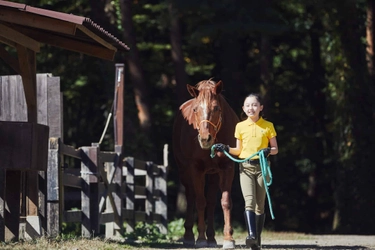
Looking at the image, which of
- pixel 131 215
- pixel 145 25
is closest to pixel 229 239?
pixel 131 215

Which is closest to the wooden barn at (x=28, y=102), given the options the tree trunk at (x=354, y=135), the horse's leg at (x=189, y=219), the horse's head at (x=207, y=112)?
the horse's head at (x=207, y=112)

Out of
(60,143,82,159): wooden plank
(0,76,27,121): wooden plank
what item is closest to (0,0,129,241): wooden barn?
(60,143,82,159): wooden plank

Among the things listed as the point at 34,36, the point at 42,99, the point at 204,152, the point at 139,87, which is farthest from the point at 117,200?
the point at 139,87

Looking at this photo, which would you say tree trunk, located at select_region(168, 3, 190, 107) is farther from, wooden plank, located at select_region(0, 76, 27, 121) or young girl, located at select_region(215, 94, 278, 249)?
young girl, located at select_region(215, 94, 278, 249)

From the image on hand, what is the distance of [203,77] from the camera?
29062 millimetres

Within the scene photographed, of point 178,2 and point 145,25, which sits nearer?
point 178,2

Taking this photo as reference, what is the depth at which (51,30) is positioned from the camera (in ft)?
34.7

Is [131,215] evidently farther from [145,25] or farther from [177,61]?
[145,25]

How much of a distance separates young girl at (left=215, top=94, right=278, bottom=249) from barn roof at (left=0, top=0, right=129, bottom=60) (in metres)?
2.25

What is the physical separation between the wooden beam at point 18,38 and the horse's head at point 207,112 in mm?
2145

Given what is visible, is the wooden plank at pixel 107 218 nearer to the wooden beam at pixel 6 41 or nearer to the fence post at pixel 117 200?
the fence post at pixel 117 200

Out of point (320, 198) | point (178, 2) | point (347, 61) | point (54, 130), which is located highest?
point (178, 2)

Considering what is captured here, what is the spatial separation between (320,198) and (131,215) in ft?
52.9

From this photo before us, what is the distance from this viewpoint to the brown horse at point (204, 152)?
11.1 meters
